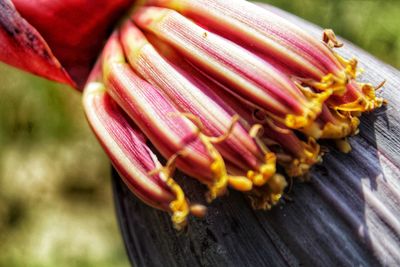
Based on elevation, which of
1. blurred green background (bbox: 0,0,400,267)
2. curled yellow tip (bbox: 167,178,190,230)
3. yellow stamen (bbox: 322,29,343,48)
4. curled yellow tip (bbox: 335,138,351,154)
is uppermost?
yellow stamen (bbox: 322,29,343,48)

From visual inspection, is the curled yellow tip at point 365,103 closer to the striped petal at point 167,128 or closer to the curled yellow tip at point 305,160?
the curled yellow tip at point 305,160

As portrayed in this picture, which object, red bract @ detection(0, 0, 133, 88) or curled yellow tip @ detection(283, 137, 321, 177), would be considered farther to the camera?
red bract @ detection(0, 0, 133, 88)

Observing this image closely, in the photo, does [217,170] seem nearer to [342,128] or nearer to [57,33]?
[342,128]

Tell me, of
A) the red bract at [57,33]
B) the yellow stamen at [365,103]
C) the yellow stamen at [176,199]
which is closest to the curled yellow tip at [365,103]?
the yellow stamen at [365,103]

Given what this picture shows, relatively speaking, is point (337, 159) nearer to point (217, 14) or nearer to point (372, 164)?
point (372, 164)

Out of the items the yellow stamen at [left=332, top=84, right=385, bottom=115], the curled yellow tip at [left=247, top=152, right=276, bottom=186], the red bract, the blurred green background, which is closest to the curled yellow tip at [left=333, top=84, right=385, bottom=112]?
the yellow stamen at [left=332, top=84, right=385, bottom=115]

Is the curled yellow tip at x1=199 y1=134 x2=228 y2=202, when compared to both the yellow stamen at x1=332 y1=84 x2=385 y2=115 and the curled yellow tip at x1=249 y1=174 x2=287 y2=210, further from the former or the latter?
the yellow stamen at x1=332 y1=84 x2=385 y2=115

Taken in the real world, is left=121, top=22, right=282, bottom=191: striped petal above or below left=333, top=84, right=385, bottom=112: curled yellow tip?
below

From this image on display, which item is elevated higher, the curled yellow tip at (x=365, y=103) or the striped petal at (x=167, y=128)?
the curled yellow tip at (x=365, y=103)
